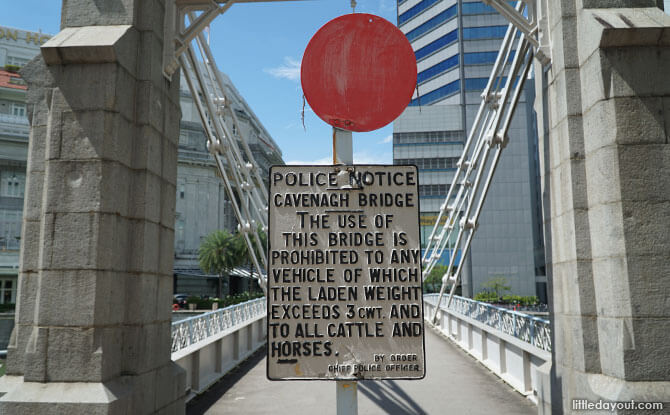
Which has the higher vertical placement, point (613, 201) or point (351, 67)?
point (351, 67)

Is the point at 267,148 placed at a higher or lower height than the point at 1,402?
higher

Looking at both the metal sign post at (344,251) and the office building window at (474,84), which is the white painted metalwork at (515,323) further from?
the office building window at (474,84)

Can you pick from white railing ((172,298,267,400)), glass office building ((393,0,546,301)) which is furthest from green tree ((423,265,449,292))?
white railing ((172,298,267,400))

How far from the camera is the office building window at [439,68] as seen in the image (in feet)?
243

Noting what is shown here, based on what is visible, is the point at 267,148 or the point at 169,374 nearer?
the point at 169,374

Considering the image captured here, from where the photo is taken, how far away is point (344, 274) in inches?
157

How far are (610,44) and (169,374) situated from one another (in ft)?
22.6

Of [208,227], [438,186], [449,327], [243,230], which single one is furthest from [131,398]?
[438,186]

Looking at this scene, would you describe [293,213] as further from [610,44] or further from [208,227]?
[208,227]

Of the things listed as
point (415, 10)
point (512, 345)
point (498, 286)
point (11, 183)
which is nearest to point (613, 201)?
point (512, 345)

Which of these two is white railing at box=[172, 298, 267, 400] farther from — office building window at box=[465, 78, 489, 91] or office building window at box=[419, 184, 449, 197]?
office building window at box=[465, 78, 489, 91]

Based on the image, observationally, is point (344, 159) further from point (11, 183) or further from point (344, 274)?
point (11, 183)

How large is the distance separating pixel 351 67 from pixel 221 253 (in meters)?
50.7

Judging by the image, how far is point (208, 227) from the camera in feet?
214
